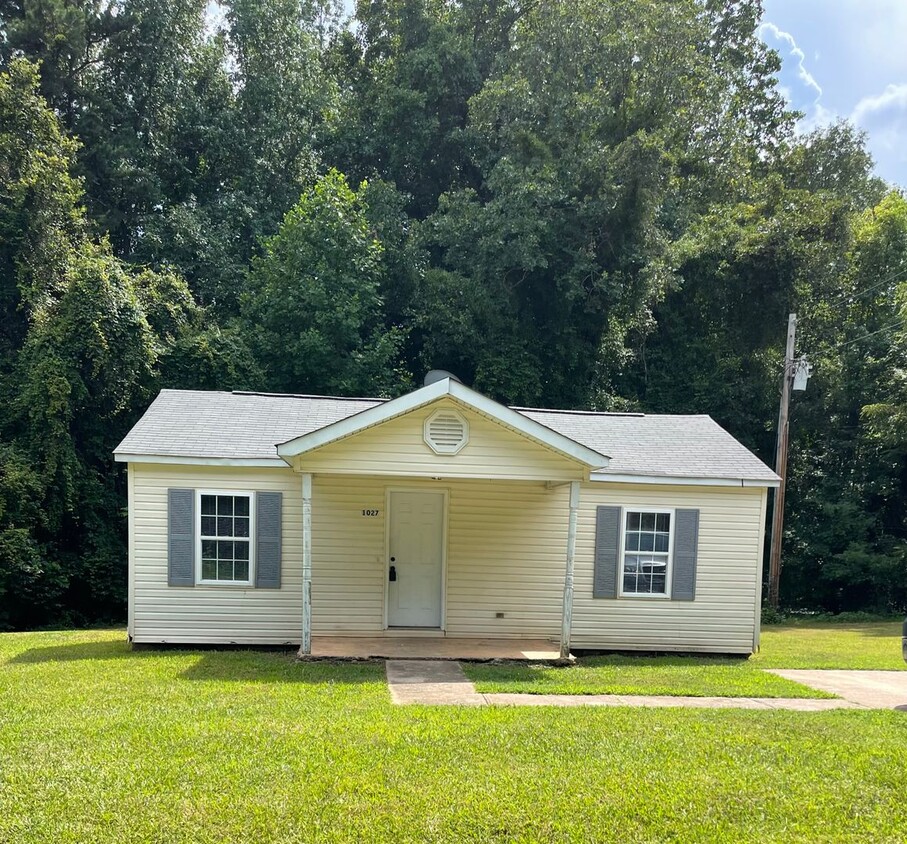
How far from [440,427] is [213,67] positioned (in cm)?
2150

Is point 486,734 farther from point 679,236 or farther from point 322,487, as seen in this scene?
point 679,236

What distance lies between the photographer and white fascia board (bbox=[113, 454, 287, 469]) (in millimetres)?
10008

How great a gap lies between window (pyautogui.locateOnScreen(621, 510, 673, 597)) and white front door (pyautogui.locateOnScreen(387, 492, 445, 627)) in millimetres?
2725

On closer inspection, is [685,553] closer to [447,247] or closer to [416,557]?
[416,557]

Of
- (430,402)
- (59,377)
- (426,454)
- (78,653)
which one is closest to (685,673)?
(426,454)

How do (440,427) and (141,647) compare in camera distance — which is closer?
(440,427)

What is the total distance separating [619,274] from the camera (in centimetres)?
2173

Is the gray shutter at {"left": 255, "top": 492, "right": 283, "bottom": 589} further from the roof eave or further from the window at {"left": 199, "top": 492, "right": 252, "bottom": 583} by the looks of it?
the roof eave

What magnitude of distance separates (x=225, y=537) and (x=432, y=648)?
3.20 meters

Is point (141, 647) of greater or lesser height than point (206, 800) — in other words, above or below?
below

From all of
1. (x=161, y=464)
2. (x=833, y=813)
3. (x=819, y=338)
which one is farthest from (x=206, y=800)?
(x=819, y=338)

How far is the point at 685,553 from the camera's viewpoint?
10961 millimetres

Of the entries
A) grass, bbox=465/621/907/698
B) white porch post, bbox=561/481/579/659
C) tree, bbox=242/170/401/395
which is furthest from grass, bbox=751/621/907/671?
tree, bbox=242/170/401/395

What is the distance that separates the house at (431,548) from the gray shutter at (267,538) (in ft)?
0.06
